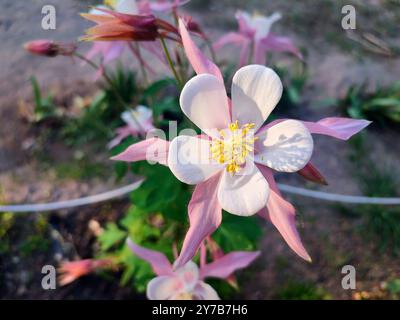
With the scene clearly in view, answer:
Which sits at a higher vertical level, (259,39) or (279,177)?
(259,39)

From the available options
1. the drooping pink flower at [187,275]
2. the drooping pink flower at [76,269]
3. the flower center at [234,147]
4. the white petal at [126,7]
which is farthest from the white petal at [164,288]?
the white petal at [126,7]

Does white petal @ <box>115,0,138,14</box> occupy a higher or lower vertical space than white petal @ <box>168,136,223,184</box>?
higher

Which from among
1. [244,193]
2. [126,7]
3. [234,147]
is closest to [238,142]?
[234,147]

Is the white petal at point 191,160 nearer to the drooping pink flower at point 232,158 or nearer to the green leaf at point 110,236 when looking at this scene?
the drooping pink flower at point 232,158

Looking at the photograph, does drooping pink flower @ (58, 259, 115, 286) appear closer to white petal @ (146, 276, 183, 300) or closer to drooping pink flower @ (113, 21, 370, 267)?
white petal @ (146, 276, 183, 300)

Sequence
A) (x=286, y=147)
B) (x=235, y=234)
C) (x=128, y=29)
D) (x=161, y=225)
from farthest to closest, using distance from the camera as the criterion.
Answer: (x=161, y=225) < (x=235, y=234) < (x=128, y=29) < (x=286, y=147)

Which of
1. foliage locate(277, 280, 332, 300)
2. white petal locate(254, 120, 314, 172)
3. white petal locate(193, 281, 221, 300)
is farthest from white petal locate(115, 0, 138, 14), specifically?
foliage locate(277, 280, 332, 300)

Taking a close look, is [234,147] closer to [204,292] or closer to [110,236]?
[204,292]

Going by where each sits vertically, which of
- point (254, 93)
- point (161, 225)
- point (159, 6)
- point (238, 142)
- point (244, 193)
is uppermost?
point (159, 6)
